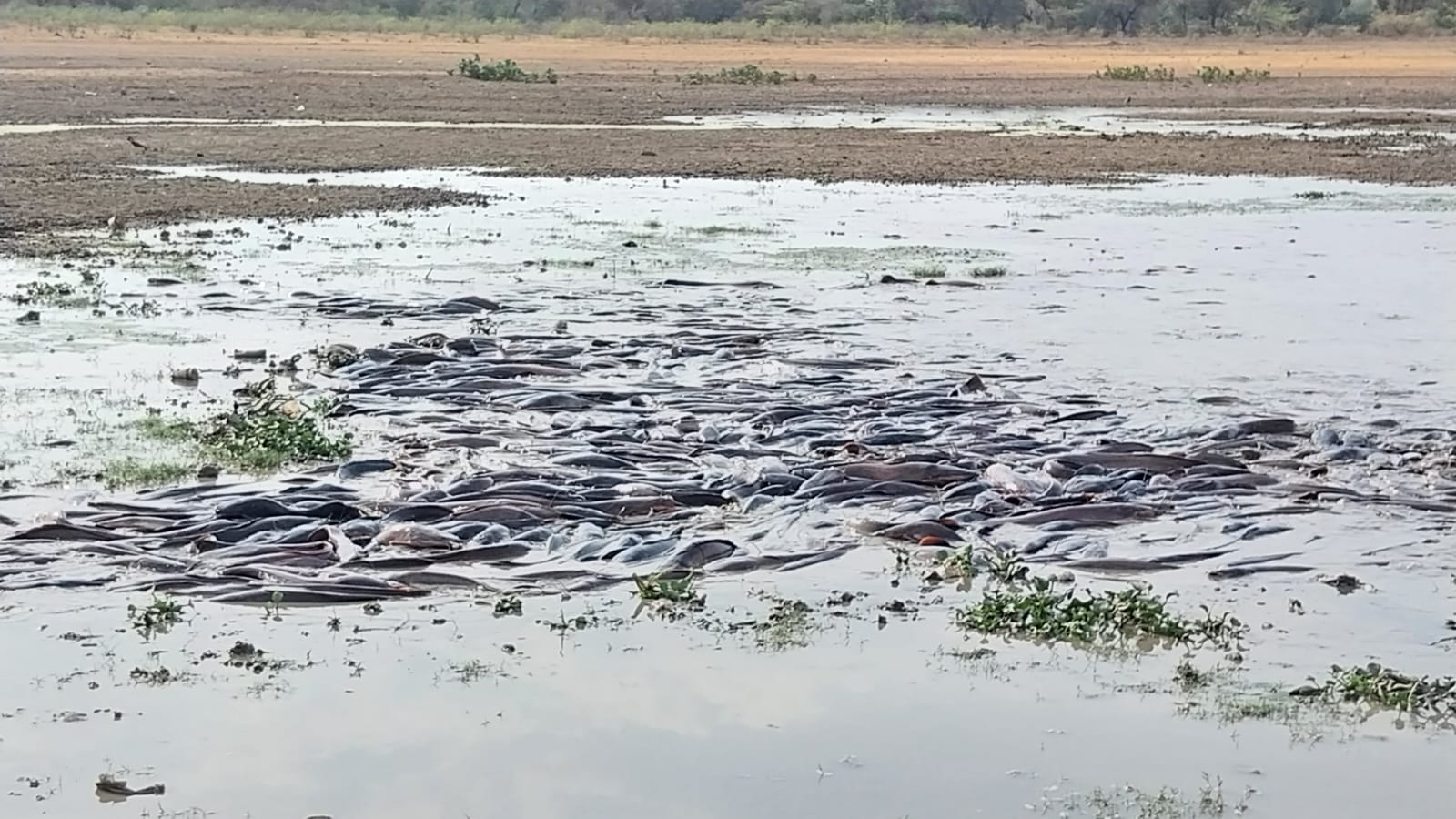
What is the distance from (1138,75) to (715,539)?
4295cm

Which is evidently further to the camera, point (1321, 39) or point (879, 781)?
point (1321, 39)

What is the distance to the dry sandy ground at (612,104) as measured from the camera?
25.2 meters

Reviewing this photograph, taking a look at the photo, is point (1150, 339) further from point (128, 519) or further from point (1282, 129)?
point (1282, 129)

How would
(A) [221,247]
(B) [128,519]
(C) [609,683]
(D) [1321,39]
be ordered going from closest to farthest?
(C) [609,683] → (B) [128,519] → (A) [221,247] → (D) [1321,39]

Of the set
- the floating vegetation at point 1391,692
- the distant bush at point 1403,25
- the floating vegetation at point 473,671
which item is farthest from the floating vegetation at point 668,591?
the distant bush at point 1403,25

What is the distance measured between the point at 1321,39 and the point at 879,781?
214 ft

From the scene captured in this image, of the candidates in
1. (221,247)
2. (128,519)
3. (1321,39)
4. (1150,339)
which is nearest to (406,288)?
(221,247)

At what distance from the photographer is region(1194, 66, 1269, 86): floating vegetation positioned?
4831 centimetres

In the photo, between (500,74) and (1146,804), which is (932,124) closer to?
(500,74)

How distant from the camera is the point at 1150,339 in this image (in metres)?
14.1

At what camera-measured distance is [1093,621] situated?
24.9 ft

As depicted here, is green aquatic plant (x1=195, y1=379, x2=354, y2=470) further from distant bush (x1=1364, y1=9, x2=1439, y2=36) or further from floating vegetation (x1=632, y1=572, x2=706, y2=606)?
distant bush (x1=1364, y1=9, x2=1439, y2=36)

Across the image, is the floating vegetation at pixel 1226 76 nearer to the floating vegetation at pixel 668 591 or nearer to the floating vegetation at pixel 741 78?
the floating vegetation at pixel 741 78

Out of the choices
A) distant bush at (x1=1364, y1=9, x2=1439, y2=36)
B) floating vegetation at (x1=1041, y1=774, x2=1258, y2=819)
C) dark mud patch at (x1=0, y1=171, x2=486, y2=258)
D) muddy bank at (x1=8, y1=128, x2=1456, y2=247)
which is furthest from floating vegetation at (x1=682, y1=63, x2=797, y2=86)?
floating vegetation at (x1=1041, y1=774, x2=1258, y2=819)
